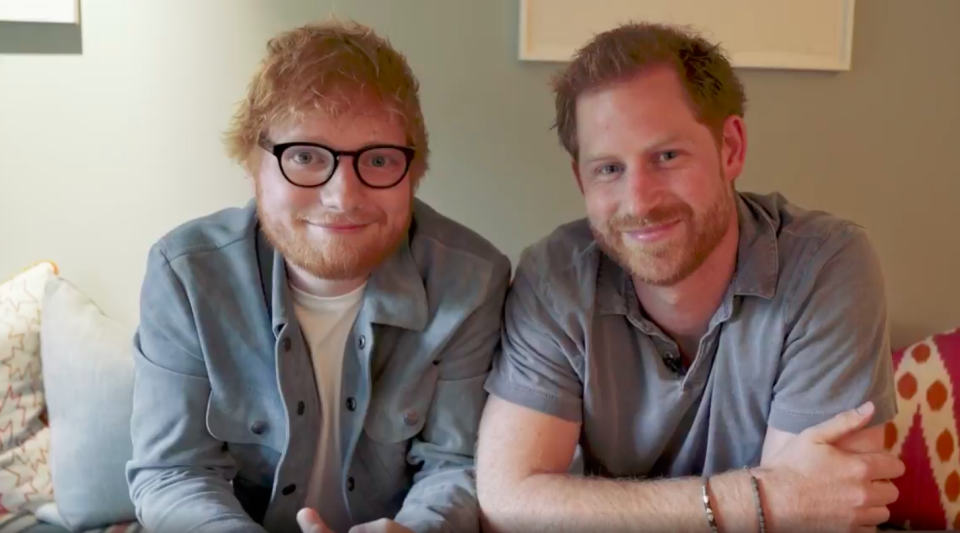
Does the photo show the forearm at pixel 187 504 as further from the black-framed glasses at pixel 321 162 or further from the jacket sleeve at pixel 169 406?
the black-framed glasses at pixel 321 162

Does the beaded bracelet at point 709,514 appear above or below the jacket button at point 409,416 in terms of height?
below

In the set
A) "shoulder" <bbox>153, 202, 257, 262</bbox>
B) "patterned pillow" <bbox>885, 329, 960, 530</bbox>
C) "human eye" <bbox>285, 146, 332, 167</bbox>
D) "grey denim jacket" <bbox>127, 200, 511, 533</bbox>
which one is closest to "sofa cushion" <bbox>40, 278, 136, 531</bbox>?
"grey denim jacket" <bbox>127, 200, 511, 533</bbox>

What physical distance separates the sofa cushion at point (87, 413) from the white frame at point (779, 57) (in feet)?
3.49

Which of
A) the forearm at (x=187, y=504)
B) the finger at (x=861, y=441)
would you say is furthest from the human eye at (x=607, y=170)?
the forearm at (x=187, y=504)

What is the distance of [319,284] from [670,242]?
2.02ft

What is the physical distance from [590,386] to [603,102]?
48 cm

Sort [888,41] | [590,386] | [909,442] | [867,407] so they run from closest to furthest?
[867,407], [590,386], [909,442], [888,41]

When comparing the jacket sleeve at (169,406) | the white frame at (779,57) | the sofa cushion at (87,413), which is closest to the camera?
the jacket sleeve at (169,406)

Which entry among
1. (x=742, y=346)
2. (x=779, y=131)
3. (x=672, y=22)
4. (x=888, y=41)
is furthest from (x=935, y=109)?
(x=742, y=346)

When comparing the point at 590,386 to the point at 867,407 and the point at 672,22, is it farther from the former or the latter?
the point at 672,22

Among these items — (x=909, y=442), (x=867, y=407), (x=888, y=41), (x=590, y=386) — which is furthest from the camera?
(x=888, y=41)

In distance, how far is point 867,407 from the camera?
121 cm

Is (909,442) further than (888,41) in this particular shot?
No

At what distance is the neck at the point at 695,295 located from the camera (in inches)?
51.9
